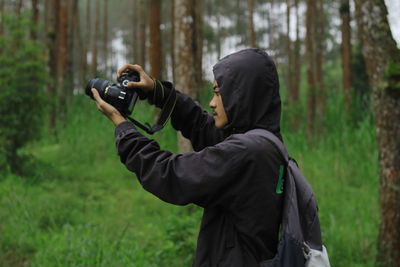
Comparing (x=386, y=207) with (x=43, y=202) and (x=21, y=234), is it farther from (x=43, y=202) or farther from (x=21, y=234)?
(x=43, y=202)

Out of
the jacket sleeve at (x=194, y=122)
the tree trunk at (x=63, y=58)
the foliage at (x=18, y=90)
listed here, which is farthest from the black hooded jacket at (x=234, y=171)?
the tree trunk at (x=63, y=58)

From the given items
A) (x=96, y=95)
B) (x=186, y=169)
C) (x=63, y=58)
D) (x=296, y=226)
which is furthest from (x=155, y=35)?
(x=296, y=226)

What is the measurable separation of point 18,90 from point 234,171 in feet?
20.7

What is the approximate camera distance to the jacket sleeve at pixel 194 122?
2.76 meters

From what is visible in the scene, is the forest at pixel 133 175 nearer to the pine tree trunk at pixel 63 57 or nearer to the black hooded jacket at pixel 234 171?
the pine tree trunk at pixel 63 57

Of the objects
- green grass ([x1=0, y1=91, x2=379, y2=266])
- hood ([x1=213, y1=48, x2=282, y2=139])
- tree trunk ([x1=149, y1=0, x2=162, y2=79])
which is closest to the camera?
hood ([x1=213, y1=48, x2=282, y2=139])

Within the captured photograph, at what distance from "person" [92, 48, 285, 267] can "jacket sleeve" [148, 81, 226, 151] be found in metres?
0.49

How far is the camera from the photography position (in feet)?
7.65

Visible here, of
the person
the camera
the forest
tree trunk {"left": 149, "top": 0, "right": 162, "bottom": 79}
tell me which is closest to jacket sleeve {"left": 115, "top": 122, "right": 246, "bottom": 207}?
the person

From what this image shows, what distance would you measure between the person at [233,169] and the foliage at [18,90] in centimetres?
567

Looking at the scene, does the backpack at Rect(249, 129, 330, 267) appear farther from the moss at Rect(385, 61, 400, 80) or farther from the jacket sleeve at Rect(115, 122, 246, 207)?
the moss at Rect(385, 61, 400, 80)

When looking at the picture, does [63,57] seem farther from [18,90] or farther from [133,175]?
[133,175]

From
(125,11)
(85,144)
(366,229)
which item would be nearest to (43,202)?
(85,144)

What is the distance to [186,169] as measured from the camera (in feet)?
6.63
